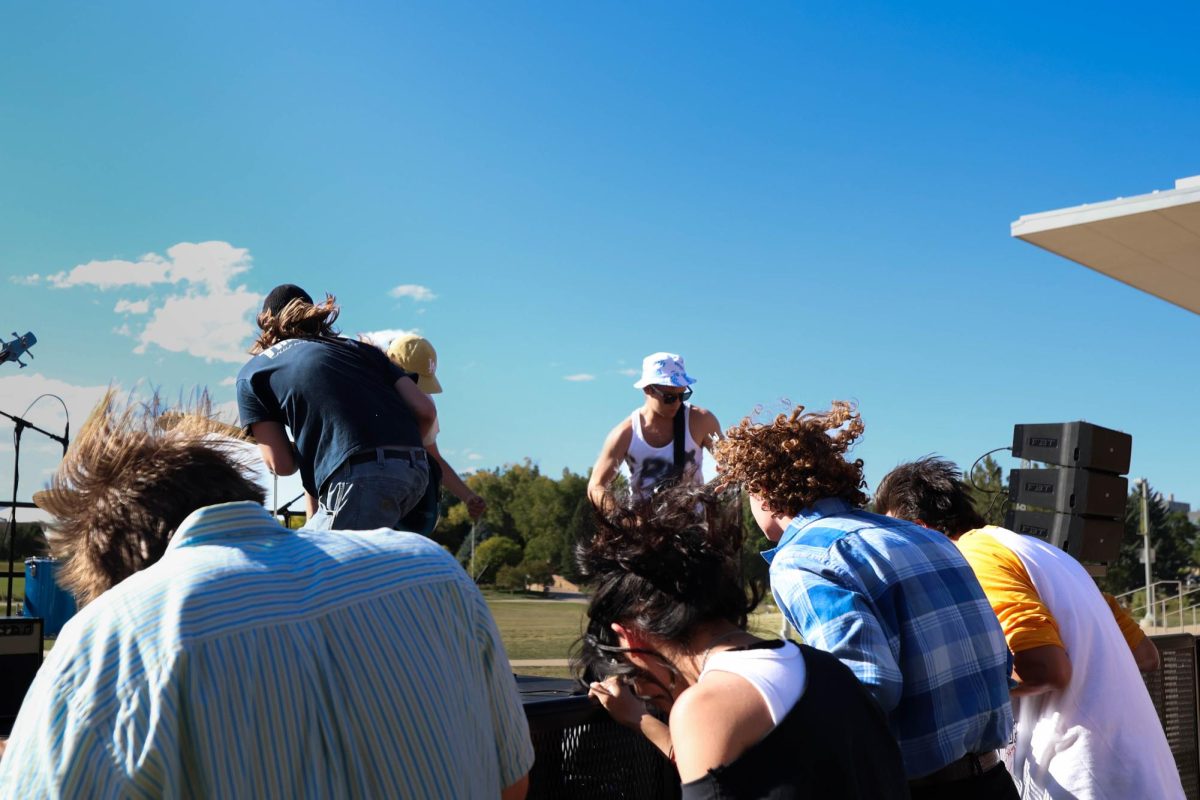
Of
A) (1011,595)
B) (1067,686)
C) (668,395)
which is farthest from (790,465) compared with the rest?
(668,395)

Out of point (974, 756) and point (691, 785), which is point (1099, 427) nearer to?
point (974, 756)

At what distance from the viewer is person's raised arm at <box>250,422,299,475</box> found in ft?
12.7

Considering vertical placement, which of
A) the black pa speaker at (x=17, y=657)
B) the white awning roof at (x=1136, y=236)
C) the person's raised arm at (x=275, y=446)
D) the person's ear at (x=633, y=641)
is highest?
the white awning roof at (x=1136, y=236)

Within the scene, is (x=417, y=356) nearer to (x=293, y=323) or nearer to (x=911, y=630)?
(x=293, y=323)

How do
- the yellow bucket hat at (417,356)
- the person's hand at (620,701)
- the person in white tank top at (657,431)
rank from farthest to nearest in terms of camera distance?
the person in white tank top at (657,431) → the yellow bucket hat at (417,356) → the person's hand at (620,701)

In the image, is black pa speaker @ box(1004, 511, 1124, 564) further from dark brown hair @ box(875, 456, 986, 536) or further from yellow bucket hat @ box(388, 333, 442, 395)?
yellow bucket hat @ box(388, 333, 442, 395)

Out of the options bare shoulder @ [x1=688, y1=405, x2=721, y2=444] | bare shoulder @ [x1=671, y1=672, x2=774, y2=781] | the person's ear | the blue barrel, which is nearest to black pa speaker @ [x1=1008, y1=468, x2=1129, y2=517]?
bare shoulder @ [x1=688, y1=405, x2=721, y2=444]

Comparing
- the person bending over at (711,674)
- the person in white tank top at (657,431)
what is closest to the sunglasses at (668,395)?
the person in white tank top at (657,431)

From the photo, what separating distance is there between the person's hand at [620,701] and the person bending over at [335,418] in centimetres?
145

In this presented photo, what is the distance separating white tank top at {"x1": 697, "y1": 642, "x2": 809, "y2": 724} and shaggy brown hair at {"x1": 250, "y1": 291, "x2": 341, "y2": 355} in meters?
2.36

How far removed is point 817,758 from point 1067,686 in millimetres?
1754

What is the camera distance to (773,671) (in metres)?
1.97

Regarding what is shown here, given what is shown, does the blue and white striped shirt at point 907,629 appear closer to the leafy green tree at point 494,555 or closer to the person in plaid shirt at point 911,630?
the person in plaid shirt at point 911,630

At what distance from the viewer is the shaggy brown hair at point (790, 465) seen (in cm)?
299
